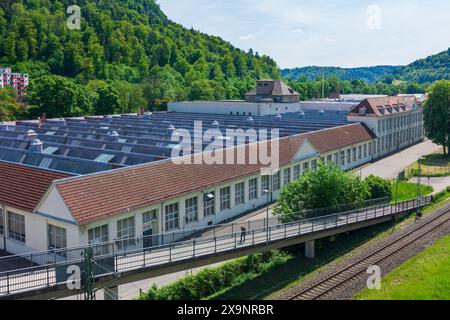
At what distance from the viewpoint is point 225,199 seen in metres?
35.8

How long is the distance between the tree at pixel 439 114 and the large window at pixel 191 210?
44004 mm

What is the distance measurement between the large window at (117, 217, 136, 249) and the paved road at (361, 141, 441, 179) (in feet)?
100

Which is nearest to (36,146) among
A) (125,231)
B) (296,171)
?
(125,231)

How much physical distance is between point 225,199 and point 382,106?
3972 centimetres

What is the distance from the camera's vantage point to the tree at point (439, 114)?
210 feet

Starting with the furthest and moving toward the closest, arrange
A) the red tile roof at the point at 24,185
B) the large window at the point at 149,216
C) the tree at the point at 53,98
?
the tree at the point at 53,98
the large window at the point at 149,216
the red tile roof at the point at 24,185

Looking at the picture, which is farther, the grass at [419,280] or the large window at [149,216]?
the large window at [149,216]

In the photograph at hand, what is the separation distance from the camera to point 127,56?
466 feet

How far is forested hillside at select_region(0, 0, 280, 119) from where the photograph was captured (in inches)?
4284

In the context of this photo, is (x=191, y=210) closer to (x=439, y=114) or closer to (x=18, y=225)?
(x=18, y=225)

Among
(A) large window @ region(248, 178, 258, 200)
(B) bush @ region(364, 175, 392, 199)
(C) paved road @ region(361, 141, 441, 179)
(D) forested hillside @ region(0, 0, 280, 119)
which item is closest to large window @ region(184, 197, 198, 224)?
(A) large window @ region(248, 178, 258, 200)

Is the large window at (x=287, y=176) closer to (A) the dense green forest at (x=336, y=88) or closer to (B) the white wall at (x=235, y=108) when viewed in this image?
(B) the white wall at (x=235, y=108)

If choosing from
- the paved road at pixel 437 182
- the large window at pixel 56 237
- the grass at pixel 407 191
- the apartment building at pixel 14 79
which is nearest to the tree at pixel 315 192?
the grass at pixel 407 191
